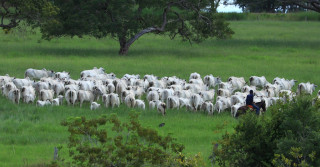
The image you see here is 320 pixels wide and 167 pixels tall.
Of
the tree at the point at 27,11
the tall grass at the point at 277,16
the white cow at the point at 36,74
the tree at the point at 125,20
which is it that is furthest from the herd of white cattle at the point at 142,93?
the tall grass at the point at 277,16

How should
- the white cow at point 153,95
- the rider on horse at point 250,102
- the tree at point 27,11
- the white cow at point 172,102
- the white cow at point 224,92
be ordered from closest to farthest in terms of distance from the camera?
the rider on horse at point 250,102, the white cow at point 172,102, the white cow at point 153,95, the white cow at point 224,92, the tree at point 27,11

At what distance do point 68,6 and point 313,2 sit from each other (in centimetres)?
1931

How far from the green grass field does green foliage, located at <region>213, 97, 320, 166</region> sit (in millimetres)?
1162

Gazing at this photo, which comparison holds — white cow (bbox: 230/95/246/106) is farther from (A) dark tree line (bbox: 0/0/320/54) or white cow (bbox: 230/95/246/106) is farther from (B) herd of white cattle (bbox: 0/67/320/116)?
(A) dark tree line (bbox: 0/0/320/54)

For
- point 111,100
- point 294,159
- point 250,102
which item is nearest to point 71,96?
point 111,100

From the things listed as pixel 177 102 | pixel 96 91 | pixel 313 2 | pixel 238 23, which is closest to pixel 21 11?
pixel 96 91

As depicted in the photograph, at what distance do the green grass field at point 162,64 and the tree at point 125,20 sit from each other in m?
1.46

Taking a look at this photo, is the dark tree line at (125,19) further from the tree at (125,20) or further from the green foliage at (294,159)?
the green foliage at (294,159)

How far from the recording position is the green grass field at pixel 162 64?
14.5 m

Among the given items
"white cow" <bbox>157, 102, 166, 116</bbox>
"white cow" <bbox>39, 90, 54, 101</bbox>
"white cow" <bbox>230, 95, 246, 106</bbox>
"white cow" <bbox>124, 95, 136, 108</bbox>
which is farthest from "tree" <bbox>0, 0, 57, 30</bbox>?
"white cow" <bbox>230, 95, 246, 106</bbox>

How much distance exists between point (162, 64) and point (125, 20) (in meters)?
8.30

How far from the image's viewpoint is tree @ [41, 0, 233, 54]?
39219 mm

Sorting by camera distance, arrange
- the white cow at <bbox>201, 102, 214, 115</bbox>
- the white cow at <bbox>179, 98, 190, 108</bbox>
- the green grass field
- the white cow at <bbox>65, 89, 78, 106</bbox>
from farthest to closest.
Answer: the white cow at <bbox>65, 89, 78, 106</bbox> < the white cow at <bbox>179, 98, 190, 108</bbox> < the white cow at <bbox>201, 102, 214, 115</bbox> < the green grass field

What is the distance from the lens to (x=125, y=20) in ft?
134
